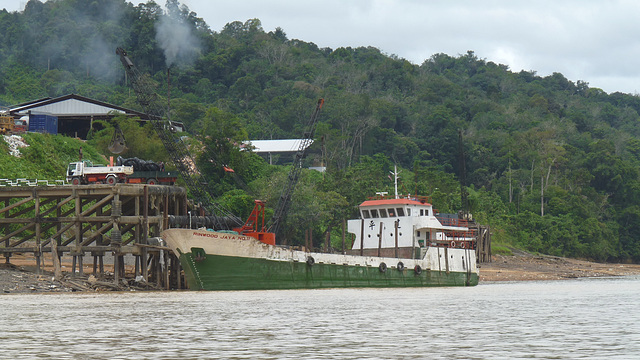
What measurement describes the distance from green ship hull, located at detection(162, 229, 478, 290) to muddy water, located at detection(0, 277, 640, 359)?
33.5 ft

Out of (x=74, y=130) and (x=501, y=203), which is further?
(x=501, y=203)

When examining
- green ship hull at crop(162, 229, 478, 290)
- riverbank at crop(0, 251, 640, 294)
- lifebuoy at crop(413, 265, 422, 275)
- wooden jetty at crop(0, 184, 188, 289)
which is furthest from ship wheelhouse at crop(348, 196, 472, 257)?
riverbank at crop(0, 251, 640, 294)

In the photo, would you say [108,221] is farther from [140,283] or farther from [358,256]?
[358,256]

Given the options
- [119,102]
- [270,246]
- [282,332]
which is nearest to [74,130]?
[119,102]

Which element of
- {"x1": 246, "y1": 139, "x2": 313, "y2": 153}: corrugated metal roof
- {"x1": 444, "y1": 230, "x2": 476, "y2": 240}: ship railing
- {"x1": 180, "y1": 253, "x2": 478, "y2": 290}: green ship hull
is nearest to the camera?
{"x1": 180, "y1": 253, "x2": 478, "y2": 290}: green ship hull

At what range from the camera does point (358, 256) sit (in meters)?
52.5

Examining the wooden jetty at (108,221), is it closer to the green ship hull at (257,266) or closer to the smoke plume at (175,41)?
the green ship hull at (257,266)

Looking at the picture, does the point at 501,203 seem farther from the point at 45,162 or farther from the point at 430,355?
the point at 430,355

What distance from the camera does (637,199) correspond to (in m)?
129

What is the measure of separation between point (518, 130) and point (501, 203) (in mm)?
35070

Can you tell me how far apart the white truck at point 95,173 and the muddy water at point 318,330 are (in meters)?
17.6

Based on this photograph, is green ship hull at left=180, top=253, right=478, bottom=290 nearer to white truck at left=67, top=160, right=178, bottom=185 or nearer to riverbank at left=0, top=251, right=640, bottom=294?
riverbank at left=0, top=251, right=640, bottom=294

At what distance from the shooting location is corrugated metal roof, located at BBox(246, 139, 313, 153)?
121625mm

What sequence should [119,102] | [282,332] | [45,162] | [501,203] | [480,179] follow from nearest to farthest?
1. [282,332]
2. [45,162]
3. [501,203]
4. [119,102]
5. [480,179]
